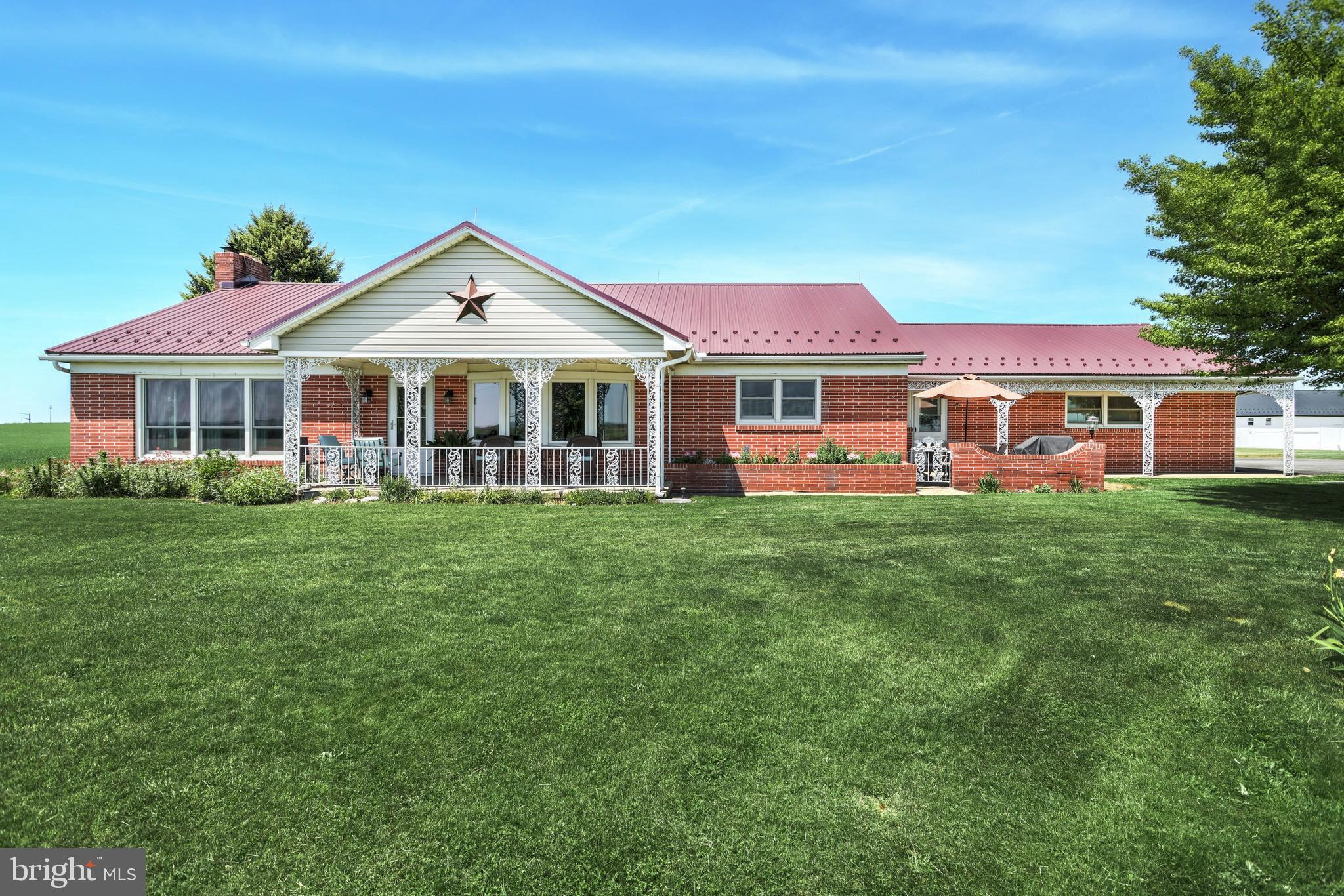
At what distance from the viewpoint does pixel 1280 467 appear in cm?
2436

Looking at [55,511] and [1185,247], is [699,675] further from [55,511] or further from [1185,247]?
[1185,247]

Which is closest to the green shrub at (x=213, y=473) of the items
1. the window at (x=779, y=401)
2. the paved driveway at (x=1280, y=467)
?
the window at (x=779, y=401)

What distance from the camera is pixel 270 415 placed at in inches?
679

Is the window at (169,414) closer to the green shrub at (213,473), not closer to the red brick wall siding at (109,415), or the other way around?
the red brick wall siding at (109,415)

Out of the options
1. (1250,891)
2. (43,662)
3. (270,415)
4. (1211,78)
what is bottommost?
(1250,891)

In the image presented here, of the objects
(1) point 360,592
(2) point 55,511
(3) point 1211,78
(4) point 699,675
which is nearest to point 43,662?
(1) point 360,592

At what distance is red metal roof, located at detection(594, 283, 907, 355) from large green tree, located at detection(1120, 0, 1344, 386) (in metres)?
6.07

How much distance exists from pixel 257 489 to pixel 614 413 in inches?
295

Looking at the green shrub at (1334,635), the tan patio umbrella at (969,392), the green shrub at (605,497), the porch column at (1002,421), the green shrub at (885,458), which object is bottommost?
the green shrub at (1334,635)

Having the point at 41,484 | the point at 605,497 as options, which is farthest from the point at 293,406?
the point at 605,497

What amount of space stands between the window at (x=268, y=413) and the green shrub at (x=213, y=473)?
137cm

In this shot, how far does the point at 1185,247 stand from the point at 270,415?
1956 centimetres

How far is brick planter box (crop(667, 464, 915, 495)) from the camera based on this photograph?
15.9m

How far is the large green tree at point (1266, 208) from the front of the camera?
35.3ft
